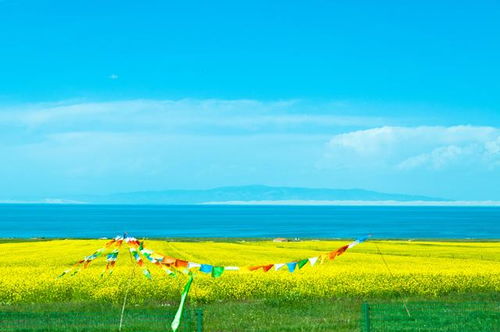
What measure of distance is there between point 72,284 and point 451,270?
17339 millimetres

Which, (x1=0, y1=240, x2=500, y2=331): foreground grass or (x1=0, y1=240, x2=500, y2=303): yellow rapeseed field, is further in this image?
(x1=0, y1=240, x2=500, y2=303): yellow rapeseed field

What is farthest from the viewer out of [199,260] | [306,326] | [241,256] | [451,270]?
[241,256]

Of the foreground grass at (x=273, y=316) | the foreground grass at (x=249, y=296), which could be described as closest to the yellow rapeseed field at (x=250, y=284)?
the foreground grass at (x=249, y=296)

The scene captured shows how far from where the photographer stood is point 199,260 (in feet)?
129

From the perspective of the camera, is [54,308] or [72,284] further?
[72,284]

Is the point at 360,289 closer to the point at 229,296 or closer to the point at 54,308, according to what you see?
the point at 229,296

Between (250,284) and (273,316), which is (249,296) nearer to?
(250,284)

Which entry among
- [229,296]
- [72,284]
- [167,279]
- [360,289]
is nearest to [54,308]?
[72,284]

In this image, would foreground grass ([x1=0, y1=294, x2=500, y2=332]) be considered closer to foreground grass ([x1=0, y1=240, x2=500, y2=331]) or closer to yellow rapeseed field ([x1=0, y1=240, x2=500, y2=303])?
foreground grass ([x1=0, y1=240, x2=500, y2=331])

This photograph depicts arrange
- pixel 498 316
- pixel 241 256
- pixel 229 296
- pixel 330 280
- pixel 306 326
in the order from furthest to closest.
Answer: pixel 241 256, pixel 330 280, pixel 229 296, pixel 498 316, pixel 306 326

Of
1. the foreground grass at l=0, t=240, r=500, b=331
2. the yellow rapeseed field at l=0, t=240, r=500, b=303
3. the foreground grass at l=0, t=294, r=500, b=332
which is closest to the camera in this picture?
the foreground grass at l=0, t=294, r=500, b=332

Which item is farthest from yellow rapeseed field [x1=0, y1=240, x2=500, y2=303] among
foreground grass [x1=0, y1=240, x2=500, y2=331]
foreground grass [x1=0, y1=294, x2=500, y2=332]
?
foreground grass [x1=0, y1=294, x2=500, y2=332]

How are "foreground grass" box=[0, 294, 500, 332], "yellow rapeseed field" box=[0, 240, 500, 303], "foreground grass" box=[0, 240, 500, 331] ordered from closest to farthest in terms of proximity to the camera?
"foreground grass" box=[0, 294, 500, 332]
"foreground grass" box=[0, 240, 500, 331]
"yellow rapeseed field" box=[0, 240, 500, 303]

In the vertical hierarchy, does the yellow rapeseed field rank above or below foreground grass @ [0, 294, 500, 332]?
above
